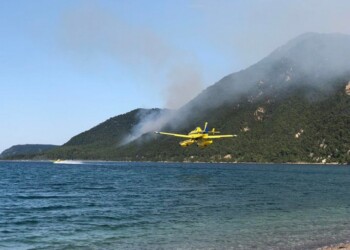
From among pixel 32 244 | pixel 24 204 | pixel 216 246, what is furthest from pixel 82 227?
pixel 24 204

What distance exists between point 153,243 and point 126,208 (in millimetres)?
18293

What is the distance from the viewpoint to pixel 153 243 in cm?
2795

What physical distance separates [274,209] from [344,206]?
8.91 meters

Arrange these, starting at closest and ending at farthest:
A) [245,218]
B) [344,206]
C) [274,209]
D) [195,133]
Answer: [245,218] → [274,209] → [344,206] → [195,133]

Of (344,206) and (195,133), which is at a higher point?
(195,133)

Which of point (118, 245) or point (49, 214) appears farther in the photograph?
point (49, 214)

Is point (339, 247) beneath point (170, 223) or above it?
beneath

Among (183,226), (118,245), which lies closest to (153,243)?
(118,245)

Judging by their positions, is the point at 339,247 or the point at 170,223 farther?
the point at 170,223

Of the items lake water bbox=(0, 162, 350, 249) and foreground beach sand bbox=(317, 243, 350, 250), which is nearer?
foreground beach sand bbox=(317, 243, 350, 250)

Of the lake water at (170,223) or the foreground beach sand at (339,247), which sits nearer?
the foreground beach sand at (339,247)

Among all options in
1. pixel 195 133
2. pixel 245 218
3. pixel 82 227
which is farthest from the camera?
pixel 195 133

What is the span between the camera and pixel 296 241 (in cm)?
2794

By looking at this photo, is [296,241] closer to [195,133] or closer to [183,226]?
[183,226]
